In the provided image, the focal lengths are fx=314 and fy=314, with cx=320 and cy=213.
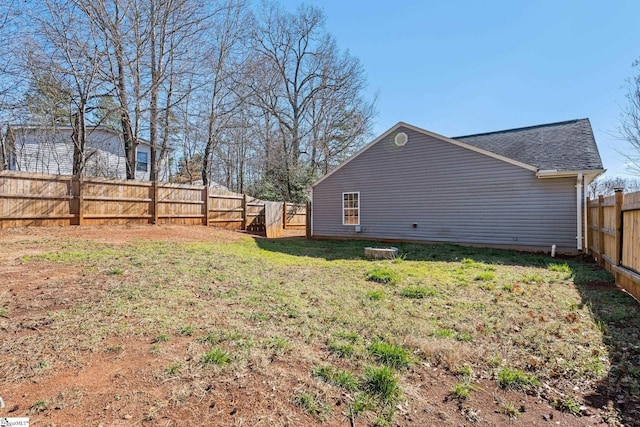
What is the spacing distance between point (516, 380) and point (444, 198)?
912 cm

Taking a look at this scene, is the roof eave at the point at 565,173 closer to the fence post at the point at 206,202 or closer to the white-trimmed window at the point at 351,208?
the white-trimmed window at the point at 351,208

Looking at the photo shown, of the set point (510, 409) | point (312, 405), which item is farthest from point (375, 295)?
point (312, 405)

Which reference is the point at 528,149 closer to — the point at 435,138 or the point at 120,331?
the point at 435,138

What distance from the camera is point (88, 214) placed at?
9422 millimetres

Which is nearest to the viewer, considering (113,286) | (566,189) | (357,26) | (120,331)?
(120,331)

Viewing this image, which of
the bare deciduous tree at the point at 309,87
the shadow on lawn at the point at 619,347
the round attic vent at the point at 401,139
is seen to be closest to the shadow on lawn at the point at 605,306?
the shadow on lawn at the point at 619,347

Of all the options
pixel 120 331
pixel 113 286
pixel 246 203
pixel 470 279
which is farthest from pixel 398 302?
pixel 246 203

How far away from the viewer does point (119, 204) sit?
10.3m

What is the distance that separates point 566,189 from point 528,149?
80.4 inches

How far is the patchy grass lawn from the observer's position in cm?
207

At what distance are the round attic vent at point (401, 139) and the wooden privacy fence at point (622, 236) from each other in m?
6.24

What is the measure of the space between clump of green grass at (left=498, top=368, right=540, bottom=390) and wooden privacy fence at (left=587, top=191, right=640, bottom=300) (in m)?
2.83

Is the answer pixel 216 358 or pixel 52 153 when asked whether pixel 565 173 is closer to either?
pixel 216 358

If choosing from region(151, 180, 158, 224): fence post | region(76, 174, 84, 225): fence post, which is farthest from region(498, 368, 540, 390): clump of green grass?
region(151, 180, 158, 224): fence post
